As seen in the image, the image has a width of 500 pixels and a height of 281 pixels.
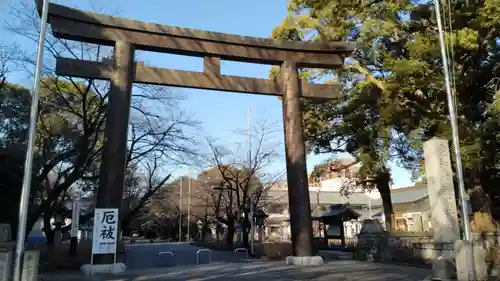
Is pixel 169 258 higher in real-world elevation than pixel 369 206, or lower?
lower

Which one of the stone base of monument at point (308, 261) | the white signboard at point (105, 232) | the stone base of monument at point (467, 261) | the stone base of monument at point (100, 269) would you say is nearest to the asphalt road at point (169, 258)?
the stone base of monument at point (100, 269)

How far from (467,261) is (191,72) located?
1067 centimetres

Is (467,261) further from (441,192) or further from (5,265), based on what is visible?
(5,265)

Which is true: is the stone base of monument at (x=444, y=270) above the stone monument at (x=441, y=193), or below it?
below

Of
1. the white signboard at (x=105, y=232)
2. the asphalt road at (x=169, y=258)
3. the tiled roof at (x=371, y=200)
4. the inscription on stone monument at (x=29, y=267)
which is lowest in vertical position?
the asphalt road at (x=169, y=258)

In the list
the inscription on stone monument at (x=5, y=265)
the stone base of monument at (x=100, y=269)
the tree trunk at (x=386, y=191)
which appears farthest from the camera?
the tree trunk at (x=386, y=191)

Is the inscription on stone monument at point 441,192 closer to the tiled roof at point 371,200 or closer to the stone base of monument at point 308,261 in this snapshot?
the stone base of monument at point 308,261

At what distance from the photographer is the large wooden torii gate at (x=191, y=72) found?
13.7m

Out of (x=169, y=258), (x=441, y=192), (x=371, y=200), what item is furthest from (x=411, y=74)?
(x=371, y=200)

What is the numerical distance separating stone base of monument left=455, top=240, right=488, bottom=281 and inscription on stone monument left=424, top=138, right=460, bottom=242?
4044 mm

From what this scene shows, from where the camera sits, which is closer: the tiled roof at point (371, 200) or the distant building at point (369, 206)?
the distant building at point (369, 206)

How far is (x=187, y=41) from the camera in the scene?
1552 cm

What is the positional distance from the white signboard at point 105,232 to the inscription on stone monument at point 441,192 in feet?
35.3

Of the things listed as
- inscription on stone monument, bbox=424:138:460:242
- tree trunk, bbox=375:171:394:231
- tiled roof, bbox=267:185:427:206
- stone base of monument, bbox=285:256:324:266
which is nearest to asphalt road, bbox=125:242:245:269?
stone base of monument, bbox=285:256:324:266
